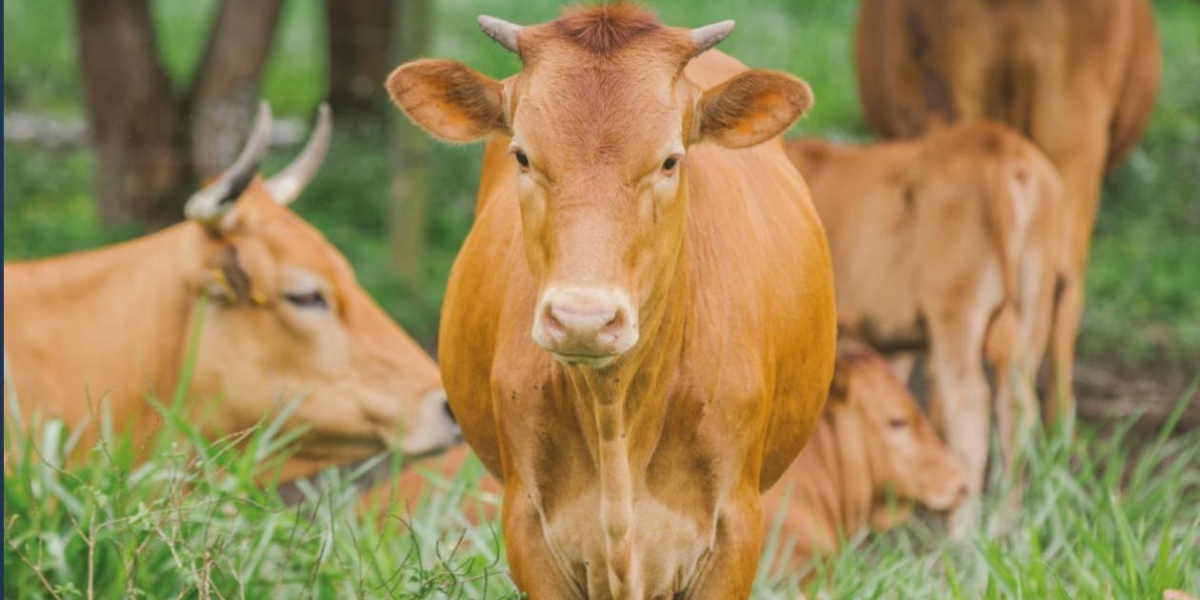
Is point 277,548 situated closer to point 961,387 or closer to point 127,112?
point 961,387

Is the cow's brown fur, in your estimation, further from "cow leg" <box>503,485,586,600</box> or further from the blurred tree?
the blurred tree

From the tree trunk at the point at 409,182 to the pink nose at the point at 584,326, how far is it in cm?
685

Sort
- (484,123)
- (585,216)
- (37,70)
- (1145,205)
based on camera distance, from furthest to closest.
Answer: (37,70) → (1145,205) → (484,123) → (585,216)

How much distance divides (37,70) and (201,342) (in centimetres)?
1127

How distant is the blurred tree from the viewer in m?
10.0

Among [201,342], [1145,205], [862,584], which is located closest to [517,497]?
[862,584]

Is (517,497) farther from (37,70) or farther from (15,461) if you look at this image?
(37,70)

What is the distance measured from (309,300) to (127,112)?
4.48 meters

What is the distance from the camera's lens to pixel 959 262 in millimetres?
7160

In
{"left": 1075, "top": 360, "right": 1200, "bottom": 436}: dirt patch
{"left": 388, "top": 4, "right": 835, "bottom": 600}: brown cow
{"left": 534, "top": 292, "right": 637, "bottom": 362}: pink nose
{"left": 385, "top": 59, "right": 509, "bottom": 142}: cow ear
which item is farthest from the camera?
{"left": 1075, "top": 360, "right": 1200, "bottom": 436}: dirt patch

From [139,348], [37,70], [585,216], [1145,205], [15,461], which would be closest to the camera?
[585,216]

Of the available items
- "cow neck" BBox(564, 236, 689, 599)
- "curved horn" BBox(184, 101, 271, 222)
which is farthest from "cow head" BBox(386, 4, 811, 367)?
"curved horn" BBox(184, 101, 271, 222)

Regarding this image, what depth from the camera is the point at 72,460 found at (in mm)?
5301

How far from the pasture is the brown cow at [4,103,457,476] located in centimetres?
19
